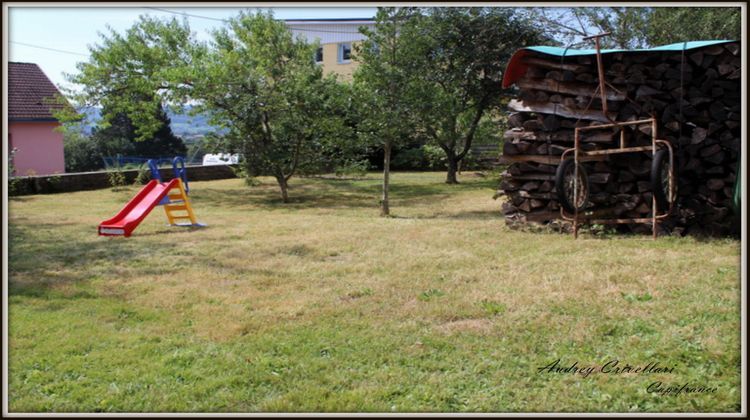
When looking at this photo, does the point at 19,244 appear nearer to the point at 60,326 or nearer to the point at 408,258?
the point at 60,326

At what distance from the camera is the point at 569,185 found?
877 cm

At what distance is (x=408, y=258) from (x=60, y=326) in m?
3.48

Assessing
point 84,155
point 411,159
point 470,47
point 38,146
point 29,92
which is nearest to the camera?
point 470,47

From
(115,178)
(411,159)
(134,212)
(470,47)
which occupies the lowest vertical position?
(134,212)

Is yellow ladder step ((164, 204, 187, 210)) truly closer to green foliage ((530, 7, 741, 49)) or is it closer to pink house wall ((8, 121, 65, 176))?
green foliage ((530, 7, 741, 49))

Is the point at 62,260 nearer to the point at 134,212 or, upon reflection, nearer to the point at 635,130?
the point at 134,212

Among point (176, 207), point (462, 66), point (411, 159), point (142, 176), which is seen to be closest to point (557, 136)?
point (176, 207)

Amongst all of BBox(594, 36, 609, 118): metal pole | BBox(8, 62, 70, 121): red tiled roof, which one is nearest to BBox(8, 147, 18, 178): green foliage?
BBox(8, 62, 70, 121): red tiled roof

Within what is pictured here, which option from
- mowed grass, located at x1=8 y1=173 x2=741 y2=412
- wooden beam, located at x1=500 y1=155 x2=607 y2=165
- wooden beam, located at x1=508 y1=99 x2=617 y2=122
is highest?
wooden beam, located at x1=508 y1=99 x2=617 y2=122

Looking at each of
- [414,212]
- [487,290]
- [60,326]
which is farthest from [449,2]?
[414,212]

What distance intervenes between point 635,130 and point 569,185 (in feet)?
3.56

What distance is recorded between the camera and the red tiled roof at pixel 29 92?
907 inches

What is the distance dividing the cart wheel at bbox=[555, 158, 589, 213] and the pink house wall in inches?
784

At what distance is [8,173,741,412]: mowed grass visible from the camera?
3.48 metres
